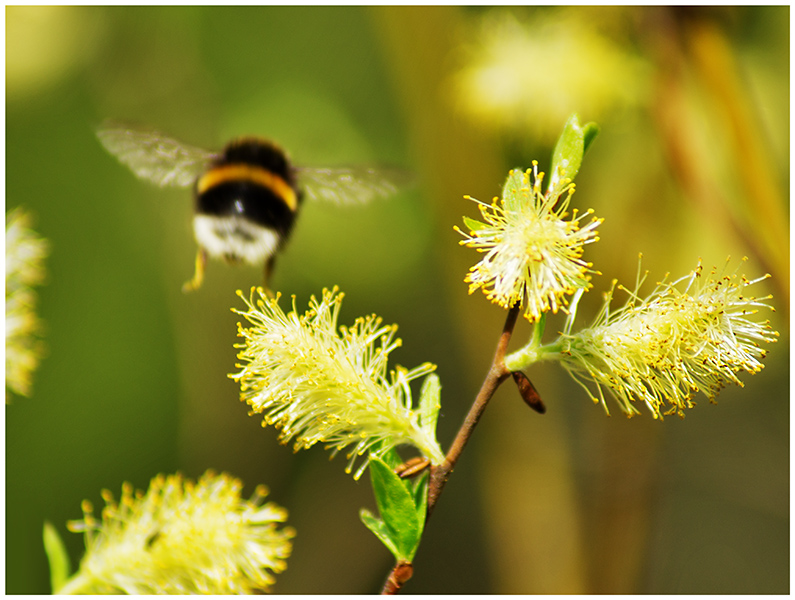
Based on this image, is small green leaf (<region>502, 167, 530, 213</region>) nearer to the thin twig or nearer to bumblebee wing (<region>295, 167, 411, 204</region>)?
the thin twig

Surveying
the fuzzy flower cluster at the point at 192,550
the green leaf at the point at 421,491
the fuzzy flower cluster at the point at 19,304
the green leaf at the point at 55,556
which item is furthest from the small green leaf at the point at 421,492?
the fuzzy flower cluster at the point at 19,304

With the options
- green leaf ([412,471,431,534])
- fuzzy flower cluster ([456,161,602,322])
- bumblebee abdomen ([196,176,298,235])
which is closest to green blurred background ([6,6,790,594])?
bumblebee abdomen ([196,176,298,235])

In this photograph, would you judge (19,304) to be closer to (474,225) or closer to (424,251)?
(474,225)

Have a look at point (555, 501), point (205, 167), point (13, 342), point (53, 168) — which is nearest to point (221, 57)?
point (53, 168)

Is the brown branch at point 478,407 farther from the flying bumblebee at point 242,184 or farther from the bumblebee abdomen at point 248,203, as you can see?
the bumblebee abdomen at point 248,203

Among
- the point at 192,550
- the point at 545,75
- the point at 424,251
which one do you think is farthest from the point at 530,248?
the point at 424,251
